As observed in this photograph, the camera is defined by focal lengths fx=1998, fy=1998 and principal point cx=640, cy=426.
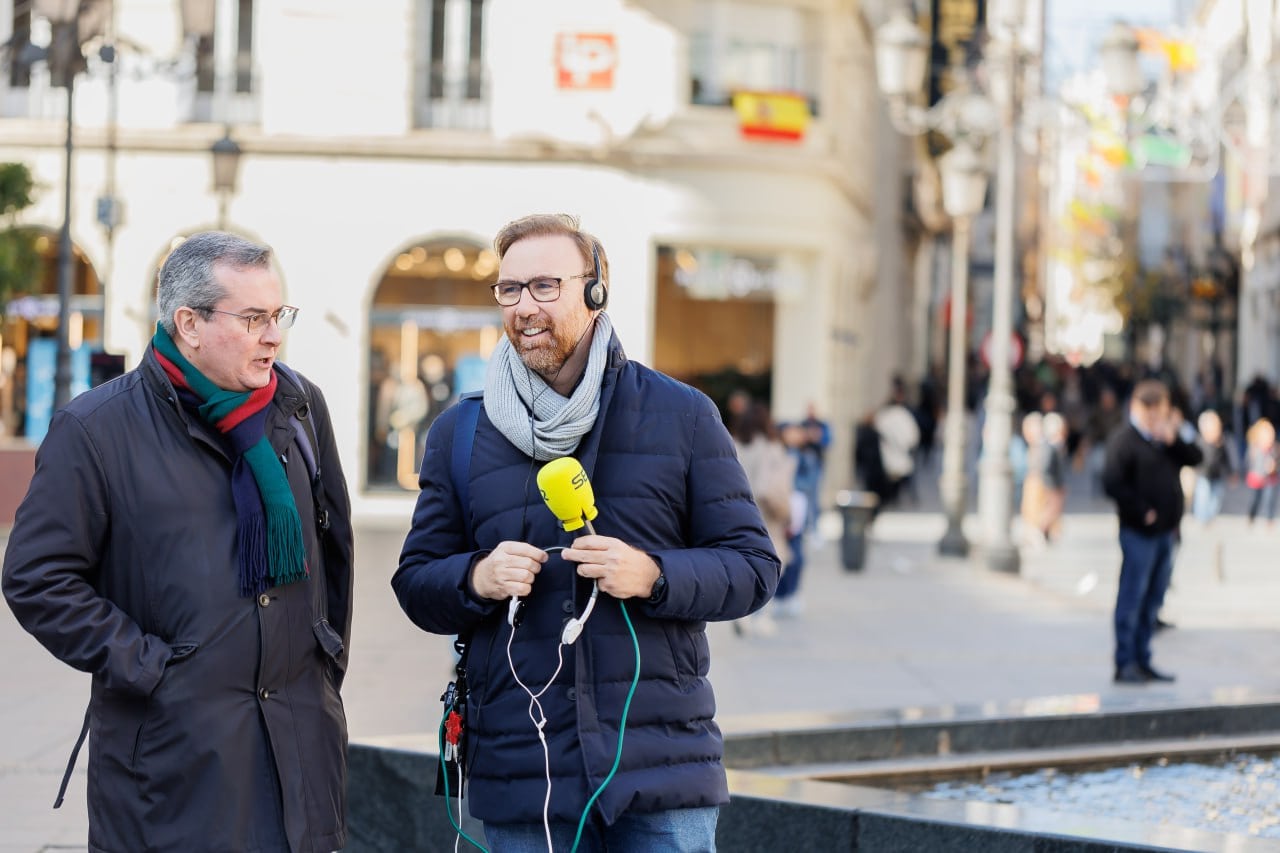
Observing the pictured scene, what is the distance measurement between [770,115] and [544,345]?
2522cm

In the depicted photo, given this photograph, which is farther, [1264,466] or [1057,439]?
[1264,466]

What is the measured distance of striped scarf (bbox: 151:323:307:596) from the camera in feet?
13.0

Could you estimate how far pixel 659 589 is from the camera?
3.87 meters

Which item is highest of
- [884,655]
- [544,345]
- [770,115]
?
[770,115]

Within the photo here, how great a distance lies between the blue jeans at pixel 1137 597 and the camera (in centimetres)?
1236

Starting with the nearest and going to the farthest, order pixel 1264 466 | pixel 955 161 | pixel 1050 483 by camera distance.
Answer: pixel 955 161 → pixel 1050 483 → pixel 1264 466

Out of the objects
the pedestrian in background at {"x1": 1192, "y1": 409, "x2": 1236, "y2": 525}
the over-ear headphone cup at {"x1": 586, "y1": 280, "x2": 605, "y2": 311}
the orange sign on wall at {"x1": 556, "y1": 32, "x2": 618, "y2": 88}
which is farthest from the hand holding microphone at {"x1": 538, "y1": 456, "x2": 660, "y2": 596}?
the orange sign on wall at {"x1": 556, "y1": 32, "x2": 618, "y2": 88}

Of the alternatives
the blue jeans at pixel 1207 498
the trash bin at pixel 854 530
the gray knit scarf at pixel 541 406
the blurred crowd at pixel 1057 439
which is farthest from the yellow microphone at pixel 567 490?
the blue jeans at pixel 1207 498

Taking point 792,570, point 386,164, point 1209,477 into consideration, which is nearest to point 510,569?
point 792,570

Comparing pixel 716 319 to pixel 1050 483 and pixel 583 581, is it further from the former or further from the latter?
pixel 583 581

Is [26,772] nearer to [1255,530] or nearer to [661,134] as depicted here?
[661,134]

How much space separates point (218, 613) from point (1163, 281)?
266 feet

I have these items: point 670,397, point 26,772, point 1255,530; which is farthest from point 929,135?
point 670,397

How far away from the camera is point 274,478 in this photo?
13.1 ft
